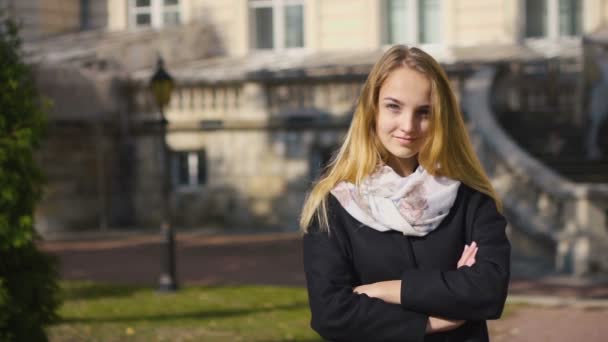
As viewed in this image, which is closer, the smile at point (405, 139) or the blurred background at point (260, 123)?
the smile at point (405, 139)

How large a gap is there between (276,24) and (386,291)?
2015 centimetres

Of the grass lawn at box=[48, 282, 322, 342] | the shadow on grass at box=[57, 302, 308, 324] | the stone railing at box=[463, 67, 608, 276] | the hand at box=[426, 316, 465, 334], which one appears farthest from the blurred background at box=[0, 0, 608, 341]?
the hand at box=[426, 316, 465, 334]

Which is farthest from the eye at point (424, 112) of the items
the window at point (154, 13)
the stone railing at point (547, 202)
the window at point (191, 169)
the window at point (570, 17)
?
the window at point (154, 13)

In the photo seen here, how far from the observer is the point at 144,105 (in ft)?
62.3

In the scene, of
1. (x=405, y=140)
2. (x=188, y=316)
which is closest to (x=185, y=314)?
(x=188, y=316)

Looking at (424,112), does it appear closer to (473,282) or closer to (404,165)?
(404,165)

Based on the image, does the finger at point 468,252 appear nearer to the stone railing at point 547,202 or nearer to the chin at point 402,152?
the chin at point 402,152

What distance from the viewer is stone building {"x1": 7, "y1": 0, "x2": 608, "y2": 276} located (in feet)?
58.9

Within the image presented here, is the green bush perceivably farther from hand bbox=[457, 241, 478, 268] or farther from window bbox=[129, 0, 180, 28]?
window bbox=[129, 0, 180, 28]

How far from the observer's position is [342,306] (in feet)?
8.77

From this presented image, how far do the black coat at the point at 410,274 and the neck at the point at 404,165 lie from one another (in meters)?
0.17

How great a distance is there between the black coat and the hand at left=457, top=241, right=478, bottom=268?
0.05 feet

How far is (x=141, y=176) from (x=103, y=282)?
811 cm

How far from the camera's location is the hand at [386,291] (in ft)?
8.74
